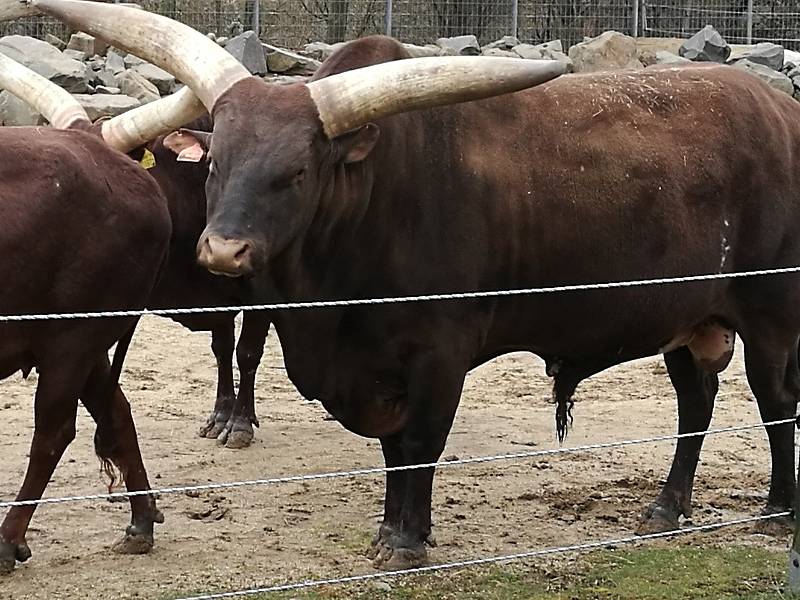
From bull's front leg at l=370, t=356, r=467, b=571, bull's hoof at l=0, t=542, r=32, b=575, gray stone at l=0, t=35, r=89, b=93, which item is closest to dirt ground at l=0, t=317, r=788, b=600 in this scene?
bull's hoof at l=0, t=542, r=32, b=575

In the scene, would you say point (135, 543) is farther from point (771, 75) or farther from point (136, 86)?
point (771, 75)

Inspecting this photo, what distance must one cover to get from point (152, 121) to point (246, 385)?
190 centimetres

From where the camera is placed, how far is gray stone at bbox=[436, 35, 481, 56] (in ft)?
57.0

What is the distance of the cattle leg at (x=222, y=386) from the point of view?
24.5 ft

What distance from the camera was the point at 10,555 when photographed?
205 inches

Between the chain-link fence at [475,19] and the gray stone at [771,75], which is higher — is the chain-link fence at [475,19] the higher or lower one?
the higher one

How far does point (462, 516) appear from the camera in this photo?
6.21m

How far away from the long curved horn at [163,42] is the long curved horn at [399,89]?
0.36 metres

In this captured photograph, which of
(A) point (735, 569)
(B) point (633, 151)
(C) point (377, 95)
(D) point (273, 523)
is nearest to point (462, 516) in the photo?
(D) point (273, 523)

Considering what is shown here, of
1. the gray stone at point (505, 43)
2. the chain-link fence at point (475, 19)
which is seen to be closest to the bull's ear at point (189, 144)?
the chain-link fence at point (475, 19)

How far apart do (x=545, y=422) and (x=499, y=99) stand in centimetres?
286

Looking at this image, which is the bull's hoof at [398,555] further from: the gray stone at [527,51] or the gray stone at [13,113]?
the gray stone at [527,51]

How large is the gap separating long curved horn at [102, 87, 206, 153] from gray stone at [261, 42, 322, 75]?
934cm

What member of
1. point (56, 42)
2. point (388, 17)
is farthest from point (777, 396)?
point (388, 17)
